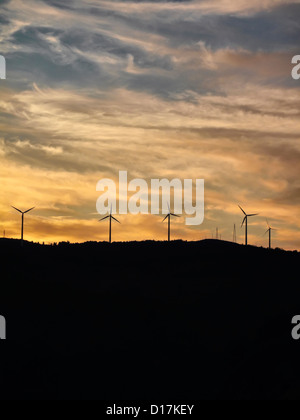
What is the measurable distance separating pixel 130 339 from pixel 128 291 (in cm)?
1626

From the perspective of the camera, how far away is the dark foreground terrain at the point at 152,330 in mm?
67562

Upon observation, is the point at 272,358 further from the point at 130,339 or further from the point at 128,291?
the point at 128,291

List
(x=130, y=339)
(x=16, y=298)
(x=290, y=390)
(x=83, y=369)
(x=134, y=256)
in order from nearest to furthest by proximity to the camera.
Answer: (x=290, y=390), (x=83, y=369), (x=130, y=339), (x=16, y=298), (x=134, y=256)

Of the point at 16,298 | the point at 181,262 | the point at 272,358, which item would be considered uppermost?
the point at 181,262

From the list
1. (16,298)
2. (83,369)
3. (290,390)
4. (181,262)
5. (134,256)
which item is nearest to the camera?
(290,390)

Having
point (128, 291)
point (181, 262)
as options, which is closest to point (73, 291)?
point (128, 291)

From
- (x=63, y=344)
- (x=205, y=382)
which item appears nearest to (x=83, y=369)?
(x=63, y=344)

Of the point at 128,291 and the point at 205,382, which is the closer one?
the point at 205,382

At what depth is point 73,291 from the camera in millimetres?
92875

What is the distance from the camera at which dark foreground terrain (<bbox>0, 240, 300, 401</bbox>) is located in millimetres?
67562

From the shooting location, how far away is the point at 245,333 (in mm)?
75000

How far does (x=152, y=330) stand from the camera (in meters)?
79.5
